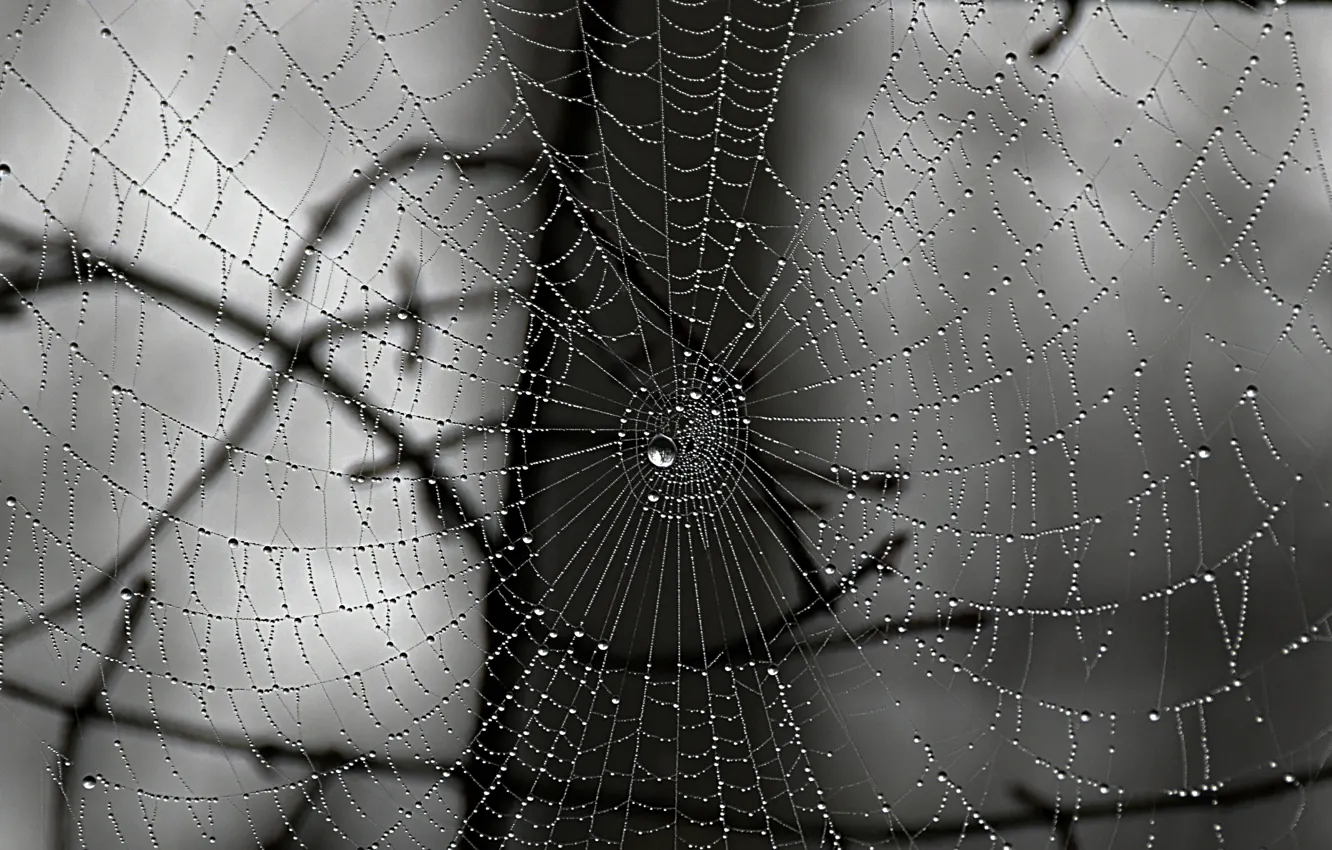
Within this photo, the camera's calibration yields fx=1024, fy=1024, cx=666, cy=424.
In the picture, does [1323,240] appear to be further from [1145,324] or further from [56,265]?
[56,265]

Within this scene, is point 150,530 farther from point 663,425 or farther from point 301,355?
point 663,425

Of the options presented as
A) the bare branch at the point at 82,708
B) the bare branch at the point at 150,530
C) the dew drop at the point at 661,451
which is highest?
the dew drop at the point at 661,451

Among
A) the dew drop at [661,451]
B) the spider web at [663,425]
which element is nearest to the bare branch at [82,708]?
the spider web at [663,425]

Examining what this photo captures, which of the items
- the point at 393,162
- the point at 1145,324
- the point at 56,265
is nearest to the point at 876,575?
the point at 1145,324

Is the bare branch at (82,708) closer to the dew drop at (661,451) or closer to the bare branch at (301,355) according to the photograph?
the bare branch at (301,355)

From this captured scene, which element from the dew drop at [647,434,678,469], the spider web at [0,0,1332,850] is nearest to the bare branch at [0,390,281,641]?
the spider web at [0,0,1332,850]

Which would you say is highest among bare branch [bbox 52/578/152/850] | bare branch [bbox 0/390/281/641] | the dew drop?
the dew drop

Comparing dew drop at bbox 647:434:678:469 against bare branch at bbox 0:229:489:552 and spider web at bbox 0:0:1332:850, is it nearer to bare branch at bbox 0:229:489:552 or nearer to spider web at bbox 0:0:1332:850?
spider web at bbox 0:0:1332:850

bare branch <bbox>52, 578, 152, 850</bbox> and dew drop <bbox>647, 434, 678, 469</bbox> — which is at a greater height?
dew drop <bbox>647, 434, 678, 469</bbox>
